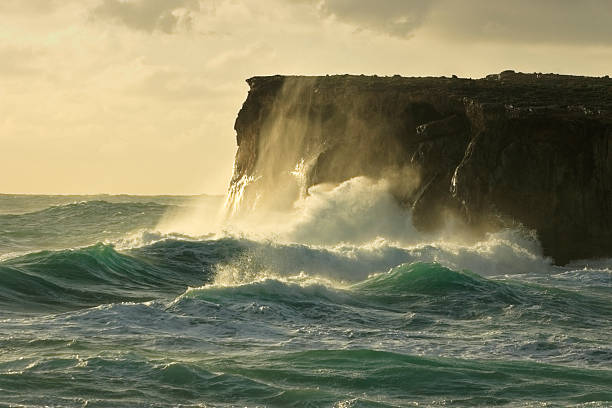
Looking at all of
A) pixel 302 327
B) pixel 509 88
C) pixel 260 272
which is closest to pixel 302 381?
pixel 302 327

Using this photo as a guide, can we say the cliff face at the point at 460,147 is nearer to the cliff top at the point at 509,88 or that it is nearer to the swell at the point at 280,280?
the cliff top at the point at 509,88

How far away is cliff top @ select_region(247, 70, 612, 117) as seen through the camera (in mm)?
31562

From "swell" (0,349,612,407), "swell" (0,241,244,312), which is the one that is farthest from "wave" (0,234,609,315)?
"swell" (0,349,612,407)

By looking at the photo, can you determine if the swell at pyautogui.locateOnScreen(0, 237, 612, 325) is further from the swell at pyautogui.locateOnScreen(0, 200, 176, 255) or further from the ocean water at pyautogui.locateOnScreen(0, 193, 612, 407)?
the swell at pyautogui.locateOnScreen(0, 200, 176, 255)

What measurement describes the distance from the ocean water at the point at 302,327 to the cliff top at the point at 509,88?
185 inches

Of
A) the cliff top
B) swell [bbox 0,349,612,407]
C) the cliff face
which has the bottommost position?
swell [bbox 0,349,612,407]

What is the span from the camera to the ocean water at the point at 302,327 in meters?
12.5

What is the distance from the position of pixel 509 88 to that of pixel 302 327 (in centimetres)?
2039

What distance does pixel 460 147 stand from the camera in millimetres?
32562

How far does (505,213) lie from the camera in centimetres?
3028

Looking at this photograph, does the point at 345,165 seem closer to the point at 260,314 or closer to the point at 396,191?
the point at 396,191

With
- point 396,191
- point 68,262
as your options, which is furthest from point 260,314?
point 396,191

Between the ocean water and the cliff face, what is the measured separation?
1223 mm

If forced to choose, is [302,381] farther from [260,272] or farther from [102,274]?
[260,272]
